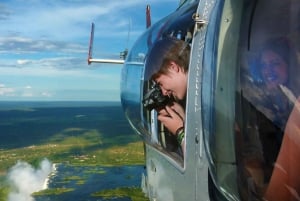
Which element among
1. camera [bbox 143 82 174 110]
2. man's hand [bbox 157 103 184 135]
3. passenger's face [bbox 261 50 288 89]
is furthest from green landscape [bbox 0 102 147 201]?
passenger's face [bbox 261 50 288 89]

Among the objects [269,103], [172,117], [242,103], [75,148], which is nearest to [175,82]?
[172,117]

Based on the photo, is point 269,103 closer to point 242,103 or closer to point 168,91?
point 242,103

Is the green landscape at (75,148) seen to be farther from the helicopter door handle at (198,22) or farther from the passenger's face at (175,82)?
the helicopter door handle at (198,22)

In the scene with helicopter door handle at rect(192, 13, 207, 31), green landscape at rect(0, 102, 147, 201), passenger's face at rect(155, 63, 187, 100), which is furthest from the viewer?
green landscape at rect(0, 102, 147, 201)

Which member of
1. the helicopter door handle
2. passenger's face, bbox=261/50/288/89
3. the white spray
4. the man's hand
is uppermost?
the helicopter door handle

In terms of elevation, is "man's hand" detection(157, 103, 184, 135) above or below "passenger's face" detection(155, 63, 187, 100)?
below

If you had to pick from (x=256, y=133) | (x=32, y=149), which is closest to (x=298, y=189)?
(x=256, y=133)

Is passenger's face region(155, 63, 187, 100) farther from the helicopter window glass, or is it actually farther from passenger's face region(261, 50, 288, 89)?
passenger's face region(261, 50, 288, 89)

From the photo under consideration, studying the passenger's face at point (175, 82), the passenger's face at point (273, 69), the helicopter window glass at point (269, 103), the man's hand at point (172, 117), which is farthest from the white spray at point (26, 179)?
the passenger's face at point (273, 69)
